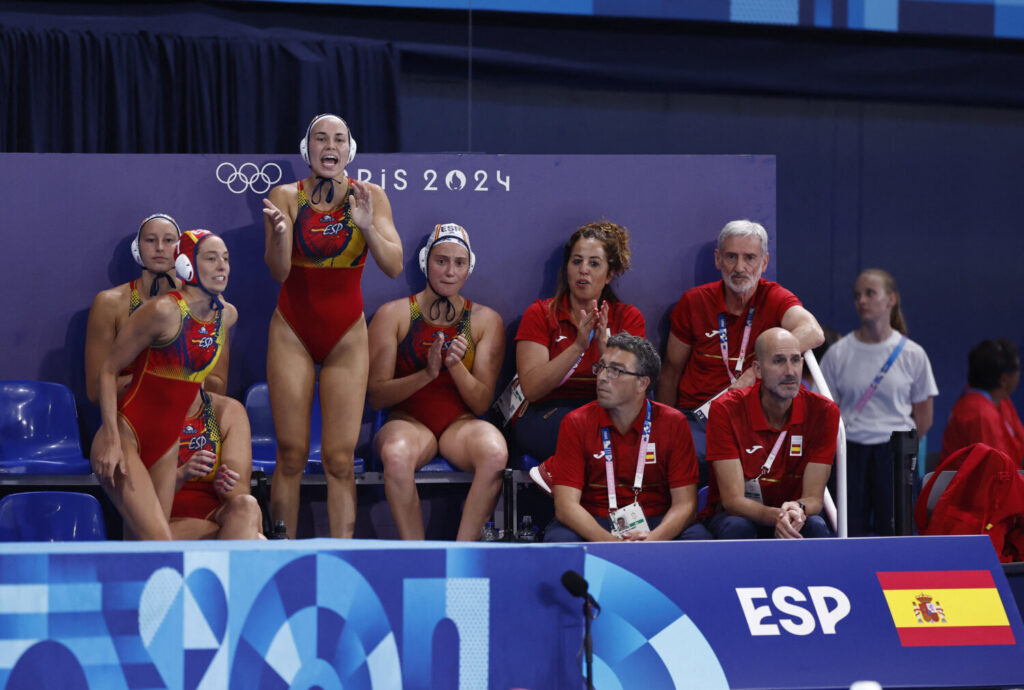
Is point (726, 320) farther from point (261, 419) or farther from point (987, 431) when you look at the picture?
point (261, 419)

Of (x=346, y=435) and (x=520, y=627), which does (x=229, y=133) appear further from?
(x=520, y=627)

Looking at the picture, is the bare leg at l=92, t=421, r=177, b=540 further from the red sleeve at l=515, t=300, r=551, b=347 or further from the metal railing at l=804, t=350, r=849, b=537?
the metal railing at l=804, t=350, r=849, b=537

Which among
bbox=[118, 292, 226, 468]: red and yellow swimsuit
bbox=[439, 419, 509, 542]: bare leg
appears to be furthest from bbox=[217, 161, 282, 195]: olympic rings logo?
bbox=[439, 419, 509, 542]: bare leg

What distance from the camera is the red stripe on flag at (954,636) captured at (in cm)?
274

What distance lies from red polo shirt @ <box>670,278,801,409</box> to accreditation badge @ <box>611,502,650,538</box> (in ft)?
3.49

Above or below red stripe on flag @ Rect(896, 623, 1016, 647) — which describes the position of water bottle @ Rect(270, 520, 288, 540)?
below

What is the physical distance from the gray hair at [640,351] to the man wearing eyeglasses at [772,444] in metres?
0.30

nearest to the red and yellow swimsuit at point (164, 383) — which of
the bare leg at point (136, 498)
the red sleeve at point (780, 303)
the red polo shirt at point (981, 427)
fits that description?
the bare leg at point (136, 498)

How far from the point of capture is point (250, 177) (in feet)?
17.7

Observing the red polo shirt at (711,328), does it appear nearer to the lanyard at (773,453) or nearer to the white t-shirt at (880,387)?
the lanyard at (773,453)

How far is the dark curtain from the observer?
7.52 meters

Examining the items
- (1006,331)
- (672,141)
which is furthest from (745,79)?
(1006,331)

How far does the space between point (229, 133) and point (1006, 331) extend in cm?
659

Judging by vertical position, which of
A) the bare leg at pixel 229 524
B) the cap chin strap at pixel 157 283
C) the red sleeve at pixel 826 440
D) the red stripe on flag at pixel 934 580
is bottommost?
the bare leg at pixel 229 524
